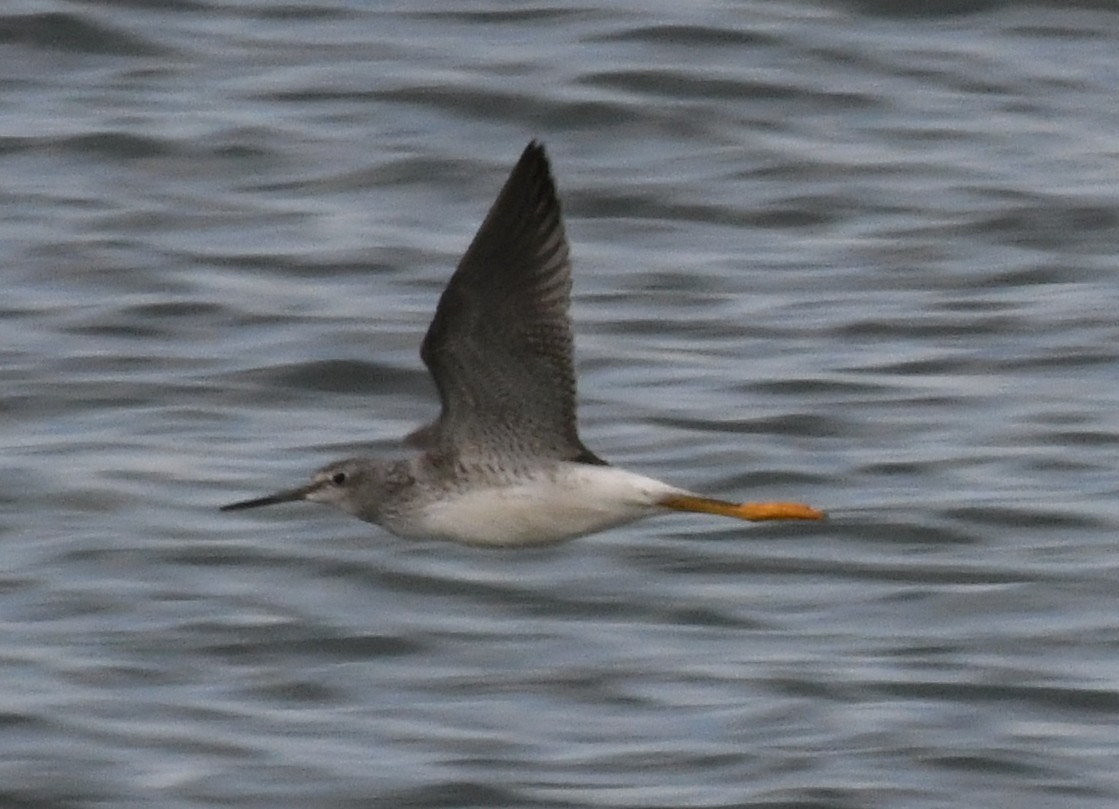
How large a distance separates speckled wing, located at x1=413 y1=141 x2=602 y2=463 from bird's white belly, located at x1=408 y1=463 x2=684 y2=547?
0.42ft

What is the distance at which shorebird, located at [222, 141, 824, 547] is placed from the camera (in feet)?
34.7

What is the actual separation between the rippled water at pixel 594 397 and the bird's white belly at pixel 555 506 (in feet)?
5.90

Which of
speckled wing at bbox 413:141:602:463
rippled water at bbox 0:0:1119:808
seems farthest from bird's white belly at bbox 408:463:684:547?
rippled water at bbox 0:0:1119:808

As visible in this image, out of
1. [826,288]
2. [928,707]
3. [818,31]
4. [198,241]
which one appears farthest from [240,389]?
[818,31]

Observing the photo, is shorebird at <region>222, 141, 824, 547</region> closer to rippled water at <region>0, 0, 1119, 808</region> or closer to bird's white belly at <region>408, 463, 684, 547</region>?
bird's white belly at <region>408, 463, 684, 547</region>

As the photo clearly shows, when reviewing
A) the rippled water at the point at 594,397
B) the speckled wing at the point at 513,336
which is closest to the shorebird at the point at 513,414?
the speckled wing at the point at 513,336

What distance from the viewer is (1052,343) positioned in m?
17.3

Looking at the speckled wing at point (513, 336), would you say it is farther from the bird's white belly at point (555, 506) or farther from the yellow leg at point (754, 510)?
the yellow leg at point (754, 510)

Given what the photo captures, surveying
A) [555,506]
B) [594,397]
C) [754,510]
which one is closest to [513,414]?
[555,506]

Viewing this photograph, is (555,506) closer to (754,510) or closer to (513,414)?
(513,414)

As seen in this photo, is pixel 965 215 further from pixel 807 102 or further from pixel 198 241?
pixel 198 241

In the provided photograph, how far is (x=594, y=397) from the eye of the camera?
54.2 feet

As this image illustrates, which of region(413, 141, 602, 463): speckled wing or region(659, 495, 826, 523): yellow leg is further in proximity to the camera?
region(659, 495, 826, 523): yellow leg

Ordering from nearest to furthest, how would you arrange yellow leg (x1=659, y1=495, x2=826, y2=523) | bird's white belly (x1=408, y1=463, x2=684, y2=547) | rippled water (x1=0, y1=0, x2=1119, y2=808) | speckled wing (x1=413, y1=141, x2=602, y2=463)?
speckled wing (x1=413, y1=141, x2=602, y2=463)
bird's white belly (x1=408, y1=463, x2=684, y2=547)
yellow leg (x1=659, y1=495, x2=826, y2=523)
rippled water (x1=0, y1=0, x2=1119, y2=808)
